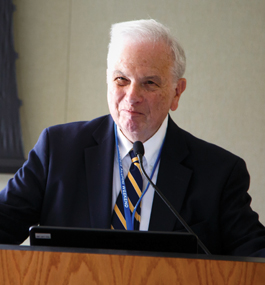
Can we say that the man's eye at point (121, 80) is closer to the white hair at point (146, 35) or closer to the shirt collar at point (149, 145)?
the white hair at point (146, 35)

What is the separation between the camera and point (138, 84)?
5.61 ft

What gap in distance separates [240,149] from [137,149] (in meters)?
2.12

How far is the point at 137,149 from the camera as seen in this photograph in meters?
1.38

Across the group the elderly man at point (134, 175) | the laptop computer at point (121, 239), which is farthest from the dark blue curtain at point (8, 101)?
the laptop computer at point (121, 239)

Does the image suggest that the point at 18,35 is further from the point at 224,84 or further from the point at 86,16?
the point at 224,84

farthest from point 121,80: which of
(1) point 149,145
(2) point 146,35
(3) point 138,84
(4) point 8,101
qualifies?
(4) point 8,101

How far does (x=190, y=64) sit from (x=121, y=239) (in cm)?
251

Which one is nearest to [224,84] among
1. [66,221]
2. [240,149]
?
[240,149]

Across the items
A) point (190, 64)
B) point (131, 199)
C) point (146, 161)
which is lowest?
point (131, 199)

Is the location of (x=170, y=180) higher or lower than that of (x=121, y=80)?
lower

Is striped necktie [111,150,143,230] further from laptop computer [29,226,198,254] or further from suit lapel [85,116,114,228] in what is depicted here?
laptop computer [29,226,198,254]

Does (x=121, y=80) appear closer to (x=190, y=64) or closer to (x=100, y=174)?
(x=100, y=174)

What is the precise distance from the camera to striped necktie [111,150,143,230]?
163cm

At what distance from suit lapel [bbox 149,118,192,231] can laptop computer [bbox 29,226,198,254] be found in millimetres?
594
